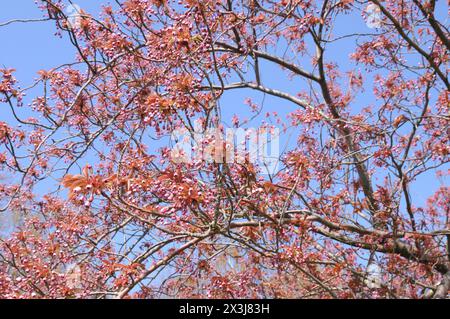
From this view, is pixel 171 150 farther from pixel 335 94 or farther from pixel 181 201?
pixel 335 94

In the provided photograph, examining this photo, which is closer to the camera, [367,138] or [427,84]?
[367,138]

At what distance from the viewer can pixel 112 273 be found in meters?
4.72

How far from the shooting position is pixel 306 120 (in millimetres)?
6477

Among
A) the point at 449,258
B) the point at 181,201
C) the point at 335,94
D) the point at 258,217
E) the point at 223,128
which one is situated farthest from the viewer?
the point at 335,94

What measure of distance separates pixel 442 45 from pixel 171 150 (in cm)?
414

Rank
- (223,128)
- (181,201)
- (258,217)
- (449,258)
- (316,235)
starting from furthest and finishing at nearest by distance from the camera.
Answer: (449,258)
(316,235)
(258,217)
(223,128)
(181,201)
